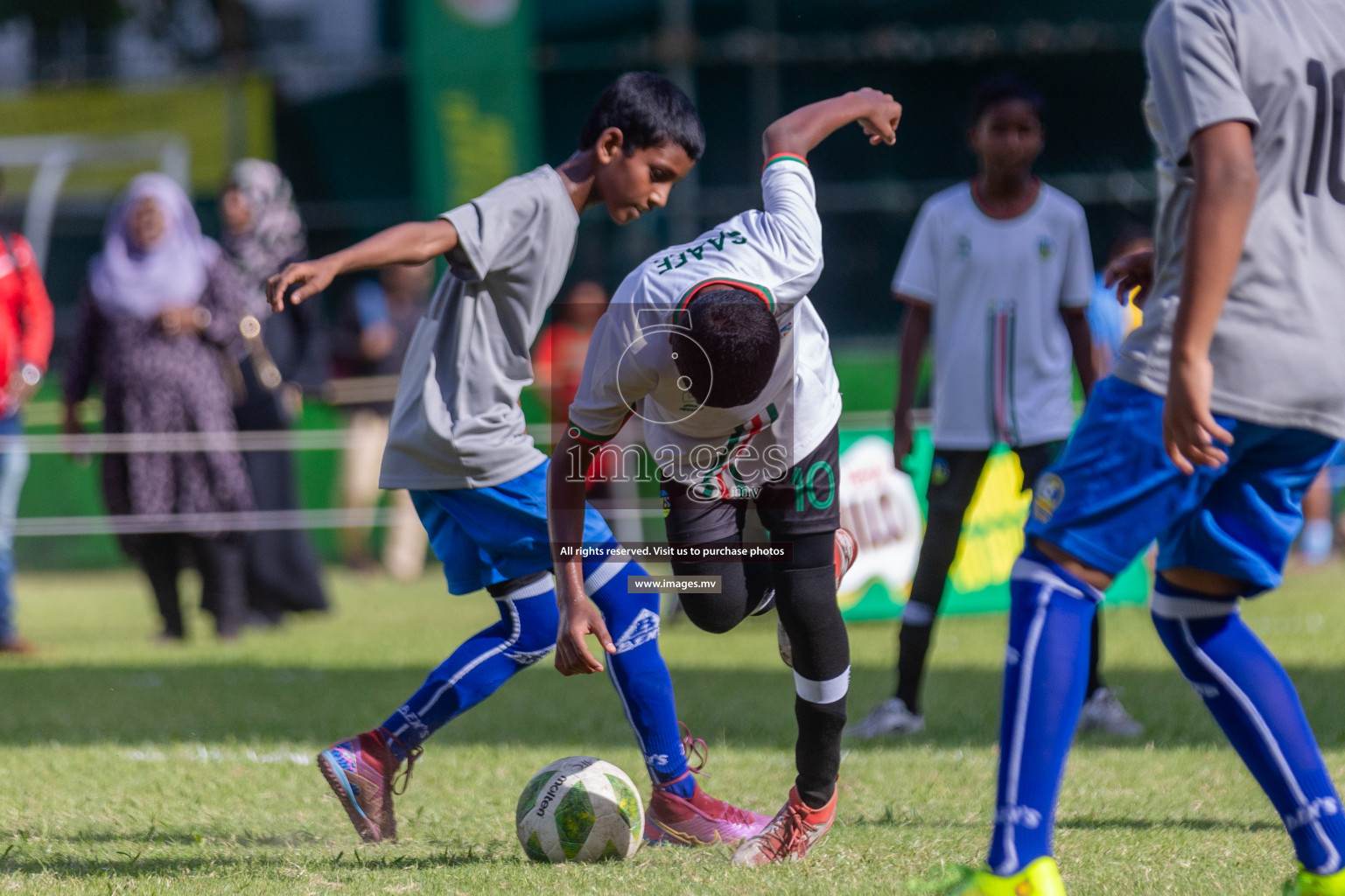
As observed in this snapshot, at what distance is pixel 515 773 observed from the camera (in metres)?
4.59

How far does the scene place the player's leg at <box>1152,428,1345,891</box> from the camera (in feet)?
8.63

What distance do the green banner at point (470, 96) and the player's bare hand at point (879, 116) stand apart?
10774mm

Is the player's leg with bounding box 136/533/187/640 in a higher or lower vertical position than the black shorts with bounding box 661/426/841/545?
lower

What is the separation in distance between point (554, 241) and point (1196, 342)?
179 centimetres

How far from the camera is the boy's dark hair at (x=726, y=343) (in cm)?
324

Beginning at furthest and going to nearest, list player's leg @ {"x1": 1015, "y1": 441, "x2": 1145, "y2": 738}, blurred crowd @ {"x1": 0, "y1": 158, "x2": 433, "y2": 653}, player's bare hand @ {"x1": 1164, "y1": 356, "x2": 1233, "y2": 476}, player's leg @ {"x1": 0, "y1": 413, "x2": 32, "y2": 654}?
blurred crowd @ {"x1": 0, "y1": 158, "x2": 433, "y2": 653} < player's leg @ {"x1": 0, "y1": 413, "x2": 32, "y2": 654} < player's leg @ {"x1": 1015, "y1": 441, "x2": 1145, "y2": 738} < player's bare hand @ {"x1": 1164, "y1": 356, "x2": 1233, "y2": 476}

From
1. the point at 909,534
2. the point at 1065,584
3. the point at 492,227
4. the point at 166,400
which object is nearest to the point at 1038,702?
the point at 1065,584

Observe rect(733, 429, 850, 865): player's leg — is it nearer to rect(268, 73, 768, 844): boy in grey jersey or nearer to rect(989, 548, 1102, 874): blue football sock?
rect(268, 73, 768, 844): boy in grey jersey

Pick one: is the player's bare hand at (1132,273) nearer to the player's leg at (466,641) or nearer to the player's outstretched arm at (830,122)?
the player's outstretched arm at (830,122)

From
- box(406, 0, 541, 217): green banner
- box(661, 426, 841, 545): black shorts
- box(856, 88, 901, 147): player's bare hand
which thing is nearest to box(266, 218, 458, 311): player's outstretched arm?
box(661, 426, 841, 545): black shorts

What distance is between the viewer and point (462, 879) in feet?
10.9

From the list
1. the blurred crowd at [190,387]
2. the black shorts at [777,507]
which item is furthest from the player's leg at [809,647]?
the blurred crowd at [190,387]

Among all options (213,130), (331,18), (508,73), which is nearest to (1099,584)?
(508,73)

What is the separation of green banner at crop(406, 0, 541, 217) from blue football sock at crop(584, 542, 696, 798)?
36.3 feet
